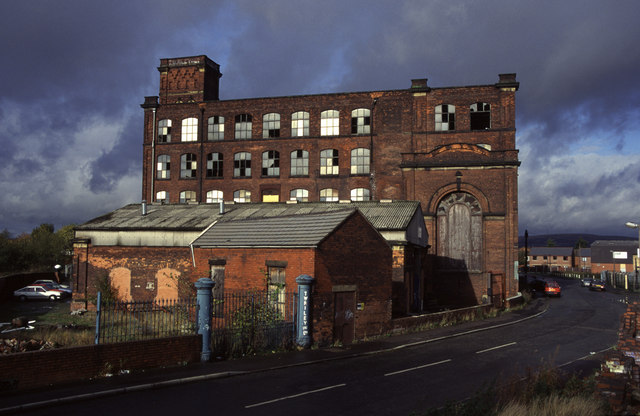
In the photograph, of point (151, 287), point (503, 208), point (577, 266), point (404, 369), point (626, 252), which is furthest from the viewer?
point (577, 266)

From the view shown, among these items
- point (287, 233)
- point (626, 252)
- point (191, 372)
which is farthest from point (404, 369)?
point (626, 252)

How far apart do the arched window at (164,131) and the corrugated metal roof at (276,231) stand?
27242 millimetres

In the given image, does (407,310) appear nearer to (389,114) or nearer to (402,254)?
(402,254)

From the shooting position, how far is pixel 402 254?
25594mm

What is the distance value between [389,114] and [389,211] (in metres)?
15.5

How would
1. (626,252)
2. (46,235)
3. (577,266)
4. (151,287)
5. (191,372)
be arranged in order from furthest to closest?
(577,266), (626,252), (46,235), (151,287), (191,372)

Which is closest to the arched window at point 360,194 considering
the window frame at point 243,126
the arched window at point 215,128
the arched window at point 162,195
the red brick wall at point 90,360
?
the window frame at point 243,126

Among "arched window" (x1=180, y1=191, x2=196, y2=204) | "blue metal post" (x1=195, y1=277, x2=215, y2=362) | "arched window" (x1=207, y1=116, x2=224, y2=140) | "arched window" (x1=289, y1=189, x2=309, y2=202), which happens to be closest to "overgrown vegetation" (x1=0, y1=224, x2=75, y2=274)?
"arched window" (x1=180, y1=191, x2=196, y2=204)

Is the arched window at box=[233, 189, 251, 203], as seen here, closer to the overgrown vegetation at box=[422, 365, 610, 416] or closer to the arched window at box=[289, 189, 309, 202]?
the arched window at box=[289, 189, 309, 202]

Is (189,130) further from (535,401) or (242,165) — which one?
(535,401)

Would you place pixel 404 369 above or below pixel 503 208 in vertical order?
below

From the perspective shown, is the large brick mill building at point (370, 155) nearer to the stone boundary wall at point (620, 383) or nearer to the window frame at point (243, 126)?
the window frame at point (243, 126)

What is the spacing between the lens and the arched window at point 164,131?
4888 cm

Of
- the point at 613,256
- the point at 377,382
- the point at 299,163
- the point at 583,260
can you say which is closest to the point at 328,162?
the point at 299,163
